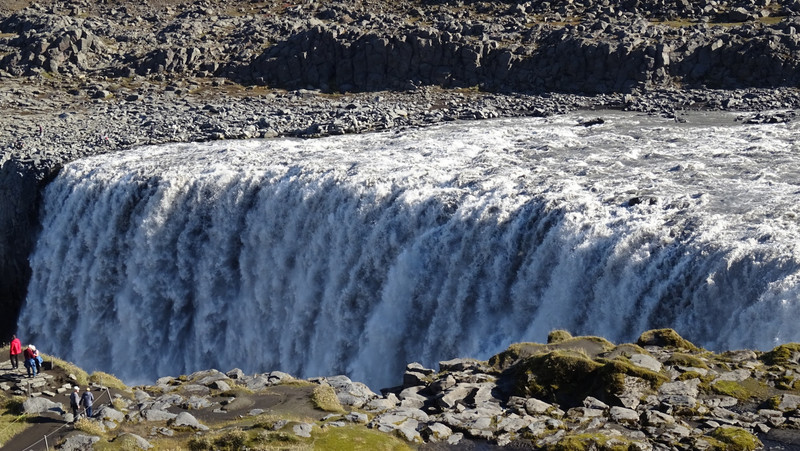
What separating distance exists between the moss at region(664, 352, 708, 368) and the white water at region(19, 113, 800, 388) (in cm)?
356

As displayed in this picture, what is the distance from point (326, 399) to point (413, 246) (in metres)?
13.8

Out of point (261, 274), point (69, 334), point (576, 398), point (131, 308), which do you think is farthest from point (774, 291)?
point (69, 334)

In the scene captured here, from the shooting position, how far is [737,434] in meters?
24.8

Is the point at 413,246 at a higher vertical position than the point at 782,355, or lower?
lower

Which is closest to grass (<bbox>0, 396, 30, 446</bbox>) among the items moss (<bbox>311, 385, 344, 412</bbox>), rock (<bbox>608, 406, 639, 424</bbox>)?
moss (<bbox>311, 385, 344, 412</bbox>)

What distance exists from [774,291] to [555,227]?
1031cm

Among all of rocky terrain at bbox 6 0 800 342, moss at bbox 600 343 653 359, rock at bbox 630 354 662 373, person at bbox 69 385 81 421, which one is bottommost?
person at bbox 69 385 81 421

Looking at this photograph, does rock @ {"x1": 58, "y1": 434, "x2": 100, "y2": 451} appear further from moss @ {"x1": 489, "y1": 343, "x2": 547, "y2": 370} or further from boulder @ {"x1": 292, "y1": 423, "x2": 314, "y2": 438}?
moss @ {"x1": 489, "y1": 343, "x2": 547, "y2": 370}

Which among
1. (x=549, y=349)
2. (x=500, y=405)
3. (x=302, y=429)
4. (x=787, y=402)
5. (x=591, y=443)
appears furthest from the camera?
(x=549, y=349)

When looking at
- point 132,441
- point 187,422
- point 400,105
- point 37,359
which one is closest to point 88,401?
point 132,441

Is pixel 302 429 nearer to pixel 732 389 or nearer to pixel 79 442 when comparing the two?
pixel 79 442

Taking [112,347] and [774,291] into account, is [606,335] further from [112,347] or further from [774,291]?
[112,347]

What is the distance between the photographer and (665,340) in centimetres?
3209

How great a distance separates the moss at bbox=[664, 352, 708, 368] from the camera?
29.7m
